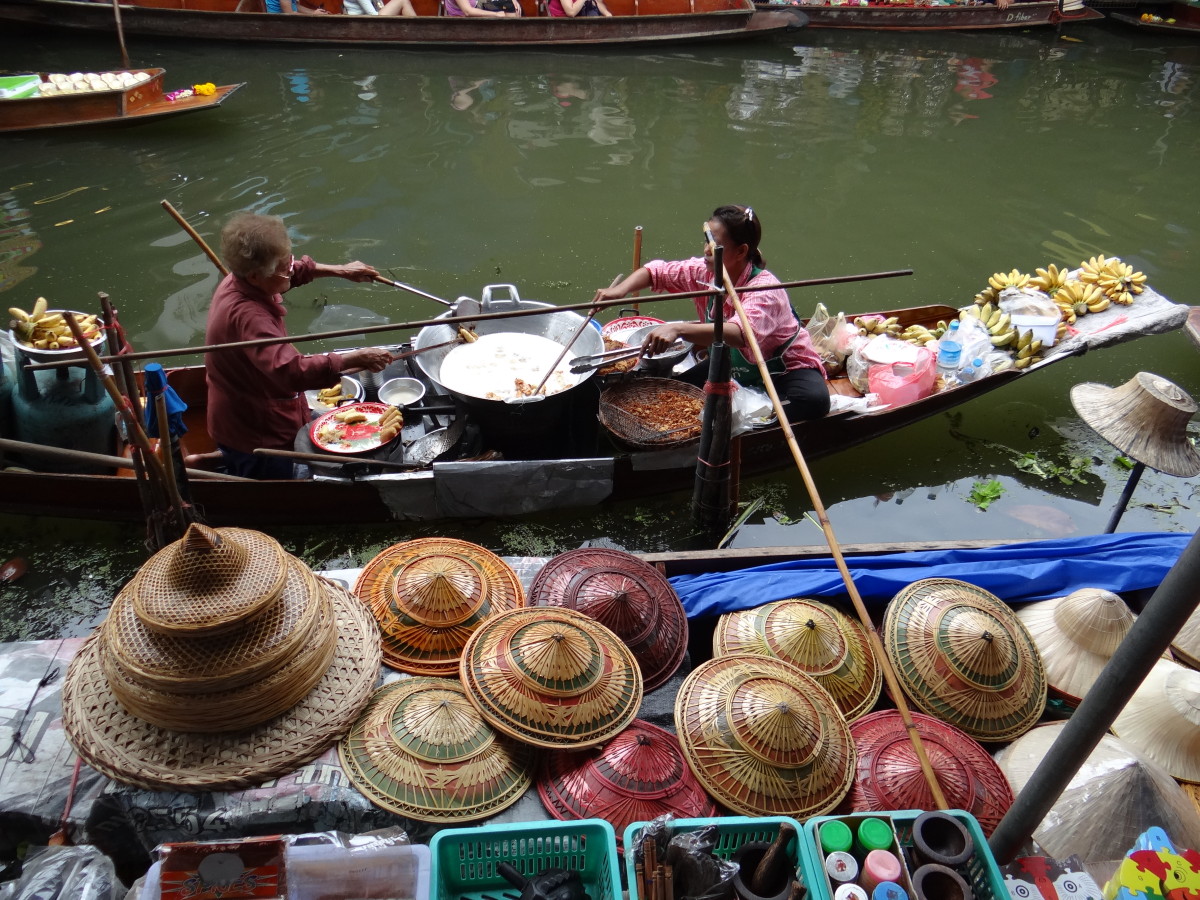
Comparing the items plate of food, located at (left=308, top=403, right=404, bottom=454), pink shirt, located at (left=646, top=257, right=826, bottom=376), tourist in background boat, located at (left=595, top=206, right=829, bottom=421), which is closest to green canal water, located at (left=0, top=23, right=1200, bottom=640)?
plate of food, located at (left=308, top=403, right=404, bottom=454)

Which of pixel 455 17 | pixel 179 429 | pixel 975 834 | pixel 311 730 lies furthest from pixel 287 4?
pixel 975 834

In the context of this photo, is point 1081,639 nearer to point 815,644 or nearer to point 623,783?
point 815,644

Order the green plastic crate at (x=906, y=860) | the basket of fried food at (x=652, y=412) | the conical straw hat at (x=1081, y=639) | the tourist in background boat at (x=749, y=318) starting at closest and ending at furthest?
the green plastic crate at (x=906, y=860) → the conical straw hat at (x=1081, y=639) → the tourist in background boat at (x=749, y=318) → the basket of fried food at (x=652, y=412)

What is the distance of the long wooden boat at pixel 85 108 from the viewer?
8195 millimetres

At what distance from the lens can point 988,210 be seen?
29.8ft

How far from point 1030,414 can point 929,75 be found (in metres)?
8.47

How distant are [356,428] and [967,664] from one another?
332cm

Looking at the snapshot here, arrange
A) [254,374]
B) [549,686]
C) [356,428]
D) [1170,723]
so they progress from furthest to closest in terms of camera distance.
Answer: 1. [356,428]
2. [254,374]
3. [1170,723]
4. [549,686]

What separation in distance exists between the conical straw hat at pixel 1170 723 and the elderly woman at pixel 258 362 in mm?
3626

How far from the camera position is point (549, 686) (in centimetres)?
271

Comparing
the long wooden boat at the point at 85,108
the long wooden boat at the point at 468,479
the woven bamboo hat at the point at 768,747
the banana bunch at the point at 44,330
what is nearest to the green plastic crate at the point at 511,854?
the woven bamboo hat at the point at 768,747

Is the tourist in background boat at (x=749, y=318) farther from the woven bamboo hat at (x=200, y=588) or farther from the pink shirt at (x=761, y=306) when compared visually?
the woven bamboo hat at (x=200, y=588)

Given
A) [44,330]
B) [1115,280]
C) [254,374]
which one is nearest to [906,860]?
[254,374]

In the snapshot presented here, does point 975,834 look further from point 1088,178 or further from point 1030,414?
point 1088,178
